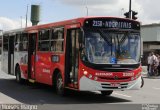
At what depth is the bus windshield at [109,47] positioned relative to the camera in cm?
1501

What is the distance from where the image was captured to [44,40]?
18.8 m

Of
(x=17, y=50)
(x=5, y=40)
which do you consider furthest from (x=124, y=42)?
(x=5, y=40)

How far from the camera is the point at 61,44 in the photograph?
55.0 ft

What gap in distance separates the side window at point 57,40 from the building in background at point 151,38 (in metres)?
32.6

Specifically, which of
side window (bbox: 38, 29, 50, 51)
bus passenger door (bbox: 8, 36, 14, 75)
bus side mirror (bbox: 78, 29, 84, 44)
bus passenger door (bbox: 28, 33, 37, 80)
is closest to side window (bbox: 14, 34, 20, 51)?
bus passenger door (bbox: 8, 36, 14, 75)

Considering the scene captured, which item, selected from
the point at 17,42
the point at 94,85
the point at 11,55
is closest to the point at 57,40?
the point at 94,85

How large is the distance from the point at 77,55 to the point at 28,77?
20.3 ft

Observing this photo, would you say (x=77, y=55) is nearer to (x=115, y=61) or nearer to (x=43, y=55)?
(x=115, y=61)

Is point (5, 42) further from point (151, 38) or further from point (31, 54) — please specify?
point (151, 38)

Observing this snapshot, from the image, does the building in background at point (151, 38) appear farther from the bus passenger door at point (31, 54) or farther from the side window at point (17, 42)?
the bus passenger door at point (31, 54)

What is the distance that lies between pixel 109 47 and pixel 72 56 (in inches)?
58.9

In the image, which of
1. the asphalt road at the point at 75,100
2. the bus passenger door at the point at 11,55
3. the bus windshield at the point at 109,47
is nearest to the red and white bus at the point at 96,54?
the bus windshield at the point at 109,47

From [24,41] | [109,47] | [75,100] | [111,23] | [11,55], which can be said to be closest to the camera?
[109,47]

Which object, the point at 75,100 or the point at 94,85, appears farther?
the point at 75,100
